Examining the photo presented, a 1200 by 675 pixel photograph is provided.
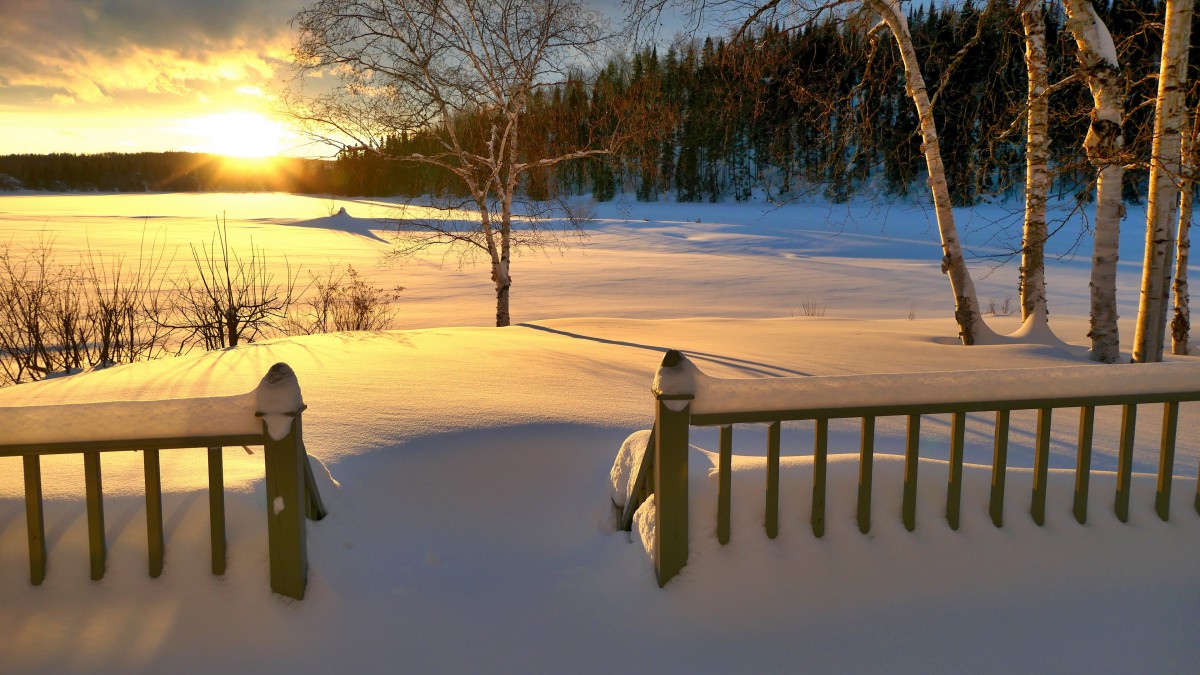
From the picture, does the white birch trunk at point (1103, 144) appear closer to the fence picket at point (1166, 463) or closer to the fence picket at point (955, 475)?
the fence picket at point (1166, 463)

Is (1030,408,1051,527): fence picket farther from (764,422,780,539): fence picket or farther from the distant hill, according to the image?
the distant hill

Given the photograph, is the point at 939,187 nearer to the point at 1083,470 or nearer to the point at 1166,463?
the point at 1166,463

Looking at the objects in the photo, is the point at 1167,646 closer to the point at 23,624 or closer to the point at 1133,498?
the point at 1133,498

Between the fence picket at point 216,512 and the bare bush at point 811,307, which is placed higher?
the fence picket at point 216,512

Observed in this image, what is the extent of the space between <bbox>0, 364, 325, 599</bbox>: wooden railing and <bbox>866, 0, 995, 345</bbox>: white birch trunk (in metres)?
8.11

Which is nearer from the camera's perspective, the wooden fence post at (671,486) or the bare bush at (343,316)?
Answer: the wooden fence post at (671,486)

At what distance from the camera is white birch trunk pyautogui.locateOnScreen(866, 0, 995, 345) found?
29.5 feet

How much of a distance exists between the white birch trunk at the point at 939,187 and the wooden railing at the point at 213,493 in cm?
811

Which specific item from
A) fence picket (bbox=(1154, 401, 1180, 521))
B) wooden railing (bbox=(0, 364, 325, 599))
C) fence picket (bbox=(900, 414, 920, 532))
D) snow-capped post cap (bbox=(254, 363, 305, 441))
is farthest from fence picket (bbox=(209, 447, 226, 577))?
fence picket (bbox=(1154, 401, 1180, 521))

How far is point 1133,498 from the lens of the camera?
3824mm

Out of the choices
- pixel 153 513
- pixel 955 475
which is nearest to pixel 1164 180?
pixel 955 475

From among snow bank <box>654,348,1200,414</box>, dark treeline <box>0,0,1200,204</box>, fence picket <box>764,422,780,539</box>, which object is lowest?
fence picket <box>764,422,780,539</box>

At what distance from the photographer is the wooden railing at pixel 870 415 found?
312 centimetres

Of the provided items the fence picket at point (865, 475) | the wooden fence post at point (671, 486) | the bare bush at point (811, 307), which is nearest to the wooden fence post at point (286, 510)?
the wooden fence post at point (671, 486)
